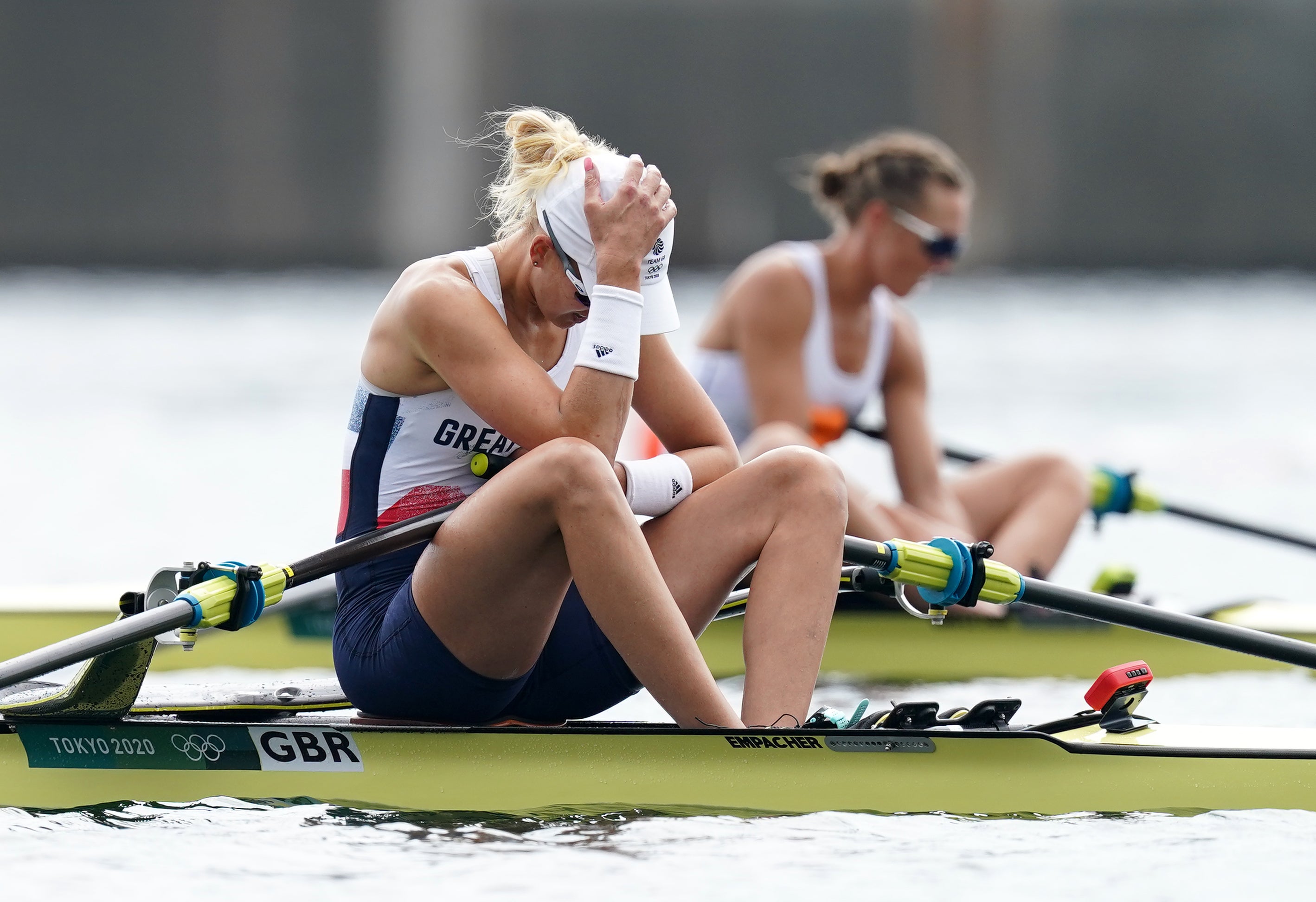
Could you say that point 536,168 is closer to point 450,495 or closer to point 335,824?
point 450,495

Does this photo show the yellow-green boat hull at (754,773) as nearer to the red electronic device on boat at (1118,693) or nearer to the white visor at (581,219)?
the red electronic device on boat at (1118,693)

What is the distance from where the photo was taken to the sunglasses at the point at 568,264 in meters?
3.94

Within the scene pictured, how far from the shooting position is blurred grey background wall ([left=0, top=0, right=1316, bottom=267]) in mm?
36094

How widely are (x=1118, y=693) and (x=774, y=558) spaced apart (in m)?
0.98

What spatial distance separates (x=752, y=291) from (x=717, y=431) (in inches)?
94.9

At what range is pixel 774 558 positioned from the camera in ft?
13.4

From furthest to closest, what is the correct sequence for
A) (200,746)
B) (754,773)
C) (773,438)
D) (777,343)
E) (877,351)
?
(877,351)
(777,343)
(773,438)
(200,746)
(754,773)

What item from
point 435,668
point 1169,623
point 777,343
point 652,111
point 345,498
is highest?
point 652,111

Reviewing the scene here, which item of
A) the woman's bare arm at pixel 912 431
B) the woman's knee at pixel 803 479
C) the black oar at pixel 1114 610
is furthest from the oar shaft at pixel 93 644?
the woman's bare arm at pixel 912 431

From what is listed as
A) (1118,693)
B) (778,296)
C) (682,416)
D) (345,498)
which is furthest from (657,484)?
(778,296)

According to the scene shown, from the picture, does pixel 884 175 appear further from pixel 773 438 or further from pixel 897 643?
pixel 897 643

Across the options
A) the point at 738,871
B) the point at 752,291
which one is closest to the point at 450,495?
the point at 738,871

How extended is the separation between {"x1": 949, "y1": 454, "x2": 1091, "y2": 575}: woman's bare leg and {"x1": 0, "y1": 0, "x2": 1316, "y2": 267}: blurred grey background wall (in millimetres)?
30468

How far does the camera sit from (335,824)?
404 cm
